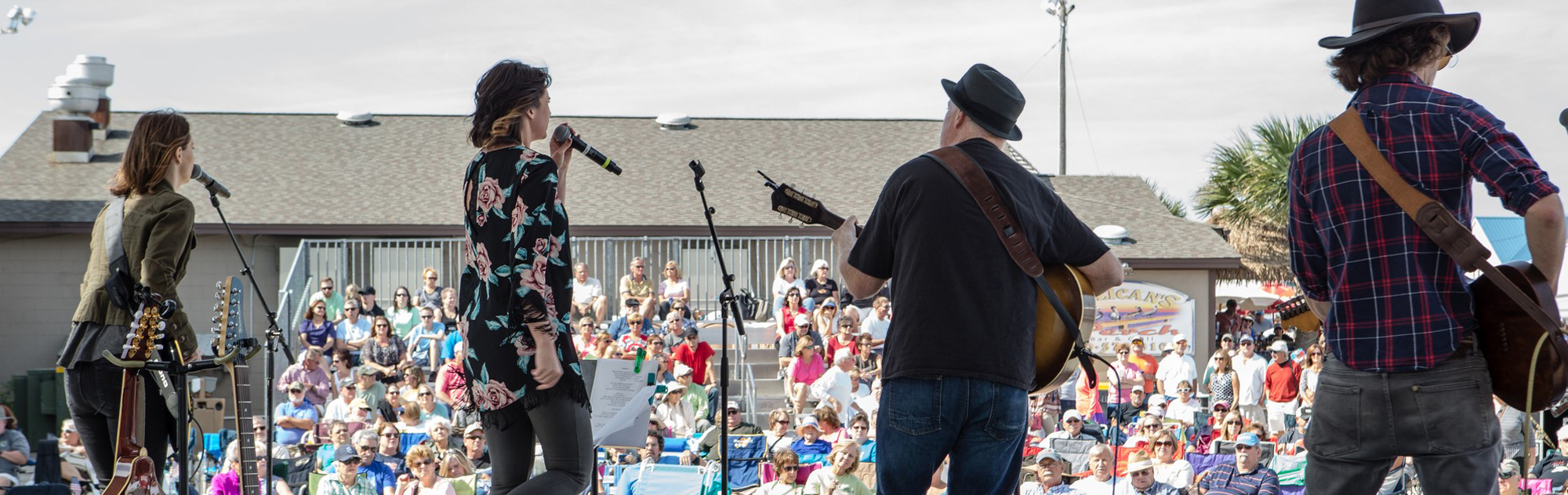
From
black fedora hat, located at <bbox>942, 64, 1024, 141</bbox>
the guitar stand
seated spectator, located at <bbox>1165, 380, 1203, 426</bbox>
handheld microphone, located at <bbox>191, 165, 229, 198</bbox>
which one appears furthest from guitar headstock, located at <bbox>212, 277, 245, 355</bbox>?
seated spectator, located at <bbox>1165, 380, 1203, 426</bbox>

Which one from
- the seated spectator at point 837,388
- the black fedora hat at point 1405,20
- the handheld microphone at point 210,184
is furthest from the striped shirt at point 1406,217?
the seated spectator at point 837,388

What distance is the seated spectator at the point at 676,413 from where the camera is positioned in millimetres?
14383

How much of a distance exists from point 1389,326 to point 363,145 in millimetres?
23704

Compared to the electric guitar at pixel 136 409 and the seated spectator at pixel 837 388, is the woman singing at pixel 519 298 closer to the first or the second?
the electric guitar at pixel 136 409

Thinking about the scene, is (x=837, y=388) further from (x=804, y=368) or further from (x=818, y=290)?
(x=818, y=290)

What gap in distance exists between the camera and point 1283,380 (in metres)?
16.3

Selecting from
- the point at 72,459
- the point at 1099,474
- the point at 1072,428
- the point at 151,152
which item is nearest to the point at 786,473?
the point at 1099,474

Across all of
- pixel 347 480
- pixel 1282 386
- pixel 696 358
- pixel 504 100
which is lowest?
pixel 347 480

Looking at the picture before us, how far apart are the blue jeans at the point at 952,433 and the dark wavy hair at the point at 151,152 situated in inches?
96.8

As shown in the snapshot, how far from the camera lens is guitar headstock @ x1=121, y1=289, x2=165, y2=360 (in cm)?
436

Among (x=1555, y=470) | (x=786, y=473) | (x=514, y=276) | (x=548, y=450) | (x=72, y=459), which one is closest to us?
(x=514, y=276)

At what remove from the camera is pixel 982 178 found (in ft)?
11.0

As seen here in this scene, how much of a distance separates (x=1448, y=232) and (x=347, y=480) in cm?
998

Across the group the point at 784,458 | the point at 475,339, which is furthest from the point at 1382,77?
the point at 784,458
